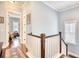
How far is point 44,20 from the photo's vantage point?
3861 millimetres

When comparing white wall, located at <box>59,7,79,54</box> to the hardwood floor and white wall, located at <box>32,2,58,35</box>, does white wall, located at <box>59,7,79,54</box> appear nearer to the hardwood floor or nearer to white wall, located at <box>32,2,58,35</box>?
white wall, located at <box>32,2,58,35</box>

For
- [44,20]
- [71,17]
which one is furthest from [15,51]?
[71,17]

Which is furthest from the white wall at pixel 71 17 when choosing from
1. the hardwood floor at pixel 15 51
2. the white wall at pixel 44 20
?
the hardwood floor at pixel 15 51

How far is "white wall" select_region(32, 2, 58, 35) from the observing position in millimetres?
3744

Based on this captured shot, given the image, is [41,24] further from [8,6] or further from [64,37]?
[8,6]

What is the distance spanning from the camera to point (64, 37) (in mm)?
3539

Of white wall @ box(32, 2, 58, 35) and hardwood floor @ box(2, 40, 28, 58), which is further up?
white wall @ box(32, 2, 58, 35)

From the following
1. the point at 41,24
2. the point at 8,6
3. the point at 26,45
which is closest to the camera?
the point at 8,6

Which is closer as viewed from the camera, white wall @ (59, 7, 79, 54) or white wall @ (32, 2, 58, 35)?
white wall @ (59, 7, 79, 54)

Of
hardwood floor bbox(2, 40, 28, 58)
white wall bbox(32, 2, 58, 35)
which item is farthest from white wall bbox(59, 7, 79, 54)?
hardwood floor bbox(2, 40, 28, 58)

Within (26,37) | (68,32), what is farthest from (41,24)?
(68,32)

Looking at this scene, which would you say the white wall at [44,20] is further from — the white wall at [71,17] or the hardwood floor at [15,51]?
the hardwood floor at [15,51]

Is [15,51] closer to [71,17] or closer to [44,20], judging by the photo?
[44,20]

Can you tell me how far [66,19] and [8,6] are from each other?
222 centimetres
